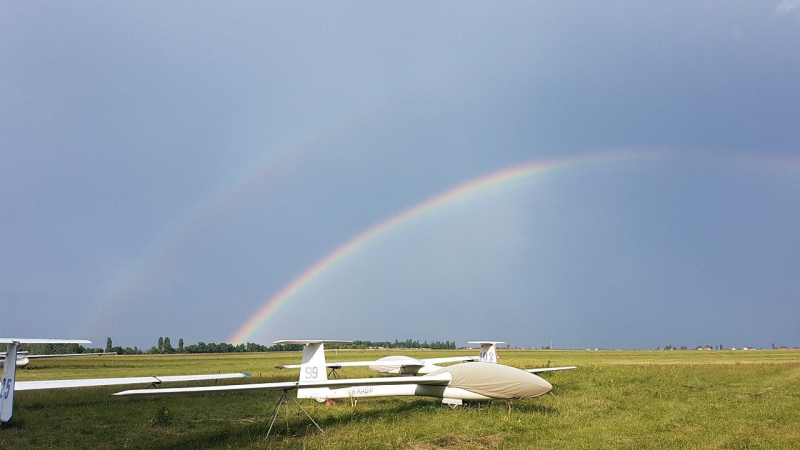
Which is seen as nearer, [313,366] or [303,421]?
[303,421]

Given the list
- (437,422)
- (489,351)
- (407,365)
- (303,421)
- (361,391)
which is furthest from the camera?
(489,351)

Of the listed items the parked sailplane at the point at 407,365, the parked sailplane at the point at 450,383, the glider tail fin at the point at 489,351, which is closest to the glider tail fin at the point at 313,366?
the parked sailplane at the point at 450,383

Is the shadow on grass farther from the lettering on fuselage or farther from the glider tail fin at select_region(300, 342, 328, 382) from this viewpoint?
the glider tail fin at select_region(300, 342, 328, 382)

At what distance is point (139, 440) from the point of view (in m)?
12.2

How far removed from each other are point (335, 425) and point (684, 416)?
33.2ft

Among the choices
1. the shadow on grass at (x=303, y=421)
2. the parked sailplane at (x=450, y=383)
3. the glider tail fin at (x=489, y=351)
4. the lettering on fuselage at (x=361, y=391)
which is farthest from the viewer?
the glider tail fin at (x=489, y=351)

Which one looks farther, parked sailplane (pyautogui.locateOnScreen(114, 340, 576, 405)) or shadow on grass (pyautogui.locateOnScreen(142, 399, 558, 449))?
parked sailplane (pyautogui.locateOnScreen(114, 340, 576, 405))

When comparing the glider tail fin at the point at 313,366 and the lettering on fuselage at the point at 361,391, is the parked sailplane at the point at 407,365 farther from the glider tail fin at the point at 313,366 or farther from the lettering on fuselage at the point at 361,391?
the glider tail fin at the point at 313,366

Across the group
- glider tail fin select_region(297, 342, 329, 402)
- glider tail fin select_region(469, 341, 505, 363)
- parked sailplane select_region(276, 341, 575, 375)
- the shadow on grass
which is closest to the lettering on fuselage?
the shadow on grass

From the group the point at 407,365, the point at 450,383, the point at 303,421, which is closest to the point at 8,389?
the point at 303,421

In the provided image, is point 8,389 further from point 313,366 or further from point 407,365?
point 407,365

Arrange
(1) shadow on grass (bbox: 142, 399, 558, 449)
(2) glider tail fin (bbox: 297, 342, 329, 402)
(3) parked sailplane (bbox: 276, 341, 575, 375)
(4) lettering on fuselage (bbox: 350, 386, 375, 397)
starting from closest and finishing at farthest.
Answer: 1. (1) shadow on grass (bbox: 142, 399, 558, 449)
2. (2) glider tail fin (bbox: 297, 342, 329, 402)
3. (4) lettering on fuselage (bbox: 350, 386, 375, 397)
4. (3) parked sailplane (bbox: 276, 341, 575, 375)

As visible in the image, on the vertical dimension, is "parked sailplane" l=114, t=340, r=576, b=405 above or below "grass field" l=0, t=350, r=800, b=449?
above

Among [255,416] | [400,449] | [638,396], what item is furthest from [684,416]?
[255,416]
